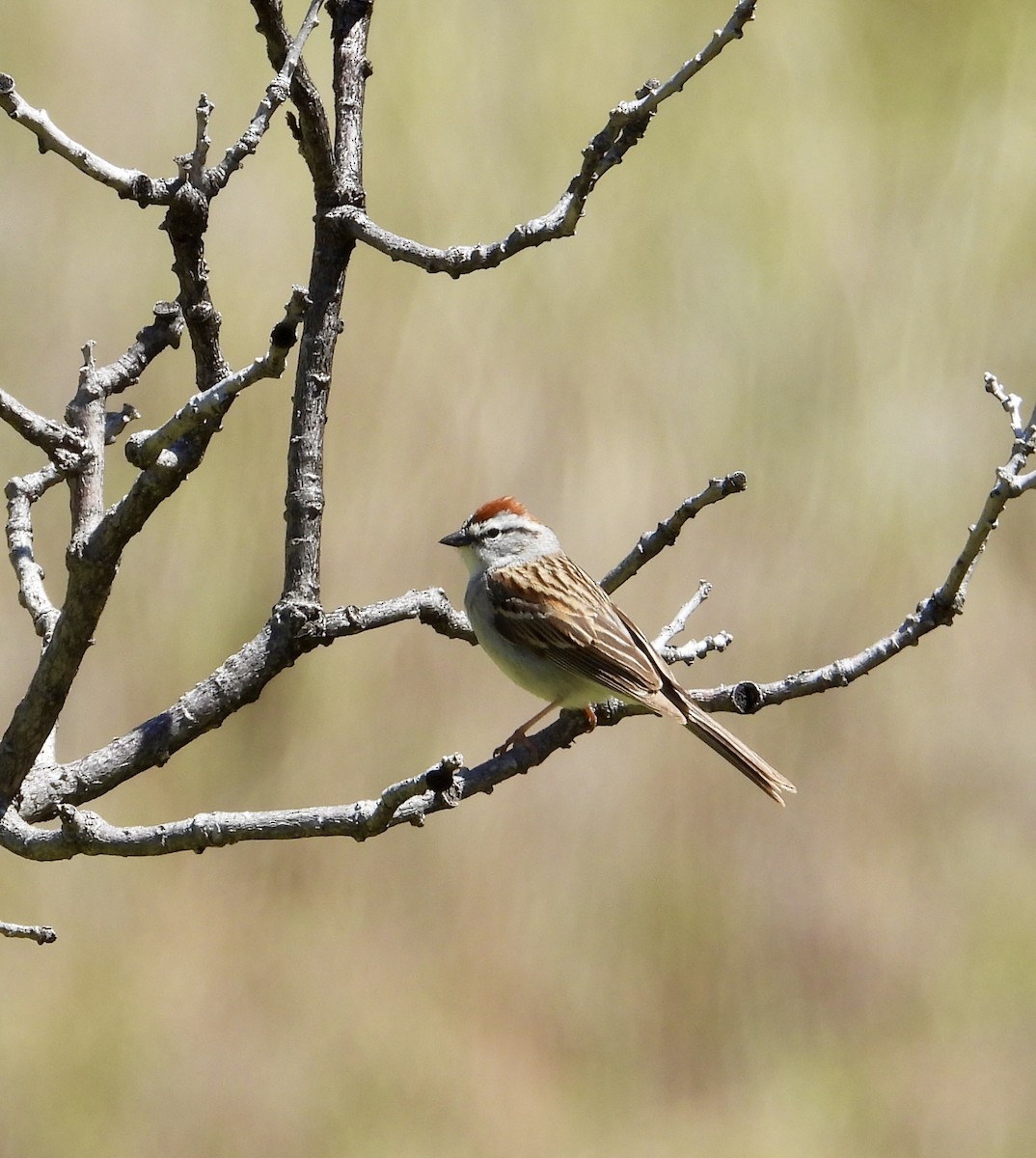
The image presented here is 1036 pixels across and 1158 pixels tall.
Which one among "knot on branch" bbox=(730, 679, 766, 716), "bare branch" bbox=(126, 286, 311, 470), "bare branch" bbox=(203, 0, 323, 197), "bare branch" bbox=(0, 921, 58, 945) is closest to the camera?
"bare branch" bbox=(126, 286, 311, 470)

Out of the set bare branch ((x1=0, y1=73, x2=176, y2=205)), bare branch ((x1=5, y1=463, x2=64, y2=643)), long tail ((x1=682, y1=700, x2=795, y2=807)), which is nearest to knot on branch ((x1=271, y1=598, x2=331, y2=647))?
bare branch ((x1=5, y1=463, x2=64, y2=643))

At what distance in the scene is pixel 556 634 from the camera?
4.41m

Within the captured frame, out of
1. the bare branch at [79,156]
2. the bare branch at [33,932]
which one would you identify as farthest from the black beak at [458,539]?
the bare branch at [79,156]

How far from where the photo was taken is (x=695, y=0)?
24.6 feet

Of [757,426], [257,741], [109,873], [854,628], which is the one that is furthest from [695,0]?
[109,873]

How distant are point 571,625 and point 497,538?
1.87 ft

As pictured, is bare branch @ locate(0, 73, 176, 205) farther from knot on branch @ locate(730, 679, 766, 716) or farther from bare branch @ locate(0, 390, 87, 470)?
knot on branch @ locate(730, 679, 766, 716)

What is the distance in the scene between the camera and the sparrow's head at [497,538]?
15.9 feet

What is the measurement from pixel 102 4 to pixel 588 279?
2556 mm

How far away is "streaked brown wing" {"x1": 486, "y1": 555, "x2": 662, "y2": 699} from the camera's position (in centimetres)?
412

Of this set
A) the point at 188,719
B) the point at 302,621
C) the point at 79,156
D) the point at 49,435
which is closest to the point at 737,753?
the point at 302,621

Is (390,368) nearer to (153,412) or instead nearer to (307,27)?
(153,412)

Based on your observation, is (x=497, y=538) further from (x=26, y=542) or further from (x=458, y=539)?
(x=26, y=542)

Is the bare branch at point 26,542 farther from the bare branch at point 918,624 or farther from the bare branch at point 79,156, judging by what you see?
the bare branch at point 918,624
